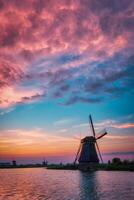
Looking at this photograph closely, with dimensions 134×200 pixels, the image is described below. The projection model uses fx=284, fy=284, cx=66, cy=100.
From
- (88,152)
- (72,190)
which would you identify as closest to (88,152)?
(88,152)

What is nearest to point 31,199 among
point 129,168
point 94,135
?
point 129,168

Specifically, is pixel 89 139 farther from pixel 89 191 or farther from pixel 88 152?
pixel 89 191

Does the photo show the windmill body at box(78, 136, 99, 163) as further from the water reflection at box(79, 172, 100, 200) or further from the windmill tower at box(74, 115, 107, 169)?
the water reflection at box(79, 172, 100, 200)

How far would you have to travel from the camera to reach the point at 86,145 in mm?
112000

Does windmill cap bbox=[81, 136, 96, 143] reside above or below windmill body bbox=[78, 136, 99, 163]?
above

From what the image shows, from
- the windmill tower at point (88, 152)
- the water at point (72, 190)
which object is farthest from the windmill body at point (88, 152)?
the water at point (72, 190)

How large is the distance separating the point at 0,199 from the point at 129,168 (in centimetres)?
7428

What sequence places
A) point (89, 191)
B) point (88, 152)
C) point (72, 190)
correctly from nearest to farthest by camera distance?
1. point (89, 191)
2. point (72, 190)
3. point (88, 152)

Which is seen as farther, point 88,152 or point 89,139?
point 89,139

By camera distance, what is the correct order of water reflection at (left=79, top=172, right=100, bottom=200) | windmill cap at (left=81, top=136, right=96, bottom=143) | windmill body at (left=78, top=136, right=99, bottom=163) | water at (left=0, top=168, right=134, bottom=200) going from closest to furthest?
1. water reflection at (left=79, top=172, right=100, bottom=200)
2. water at (left=0, top=168, right=134, bottom=200)
3. windmill body at (left=78, top=136, right=99, bottom=163)
4. windmill cap at (left=81, top=136, right=96, bottom=143)

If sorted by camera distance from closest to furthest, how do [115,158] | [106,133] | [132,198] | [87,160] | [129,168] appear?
[132,198]
[129,168]
[87,160]
[106,133]
[115,158]

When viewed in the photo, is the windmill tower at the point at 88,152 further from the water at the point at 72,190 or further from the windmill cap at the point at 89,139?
the water at the point at 72,190

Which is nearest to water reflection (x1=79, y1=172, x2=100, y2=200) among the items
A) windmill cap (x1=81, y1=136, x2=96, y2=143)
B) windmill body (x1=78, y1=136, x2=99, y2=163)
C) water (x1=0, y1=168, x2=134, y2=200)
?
water (x1=0, y1=168, x2=134, y2=200)

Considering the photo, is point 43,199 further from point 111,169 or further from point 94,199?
point 111,169
